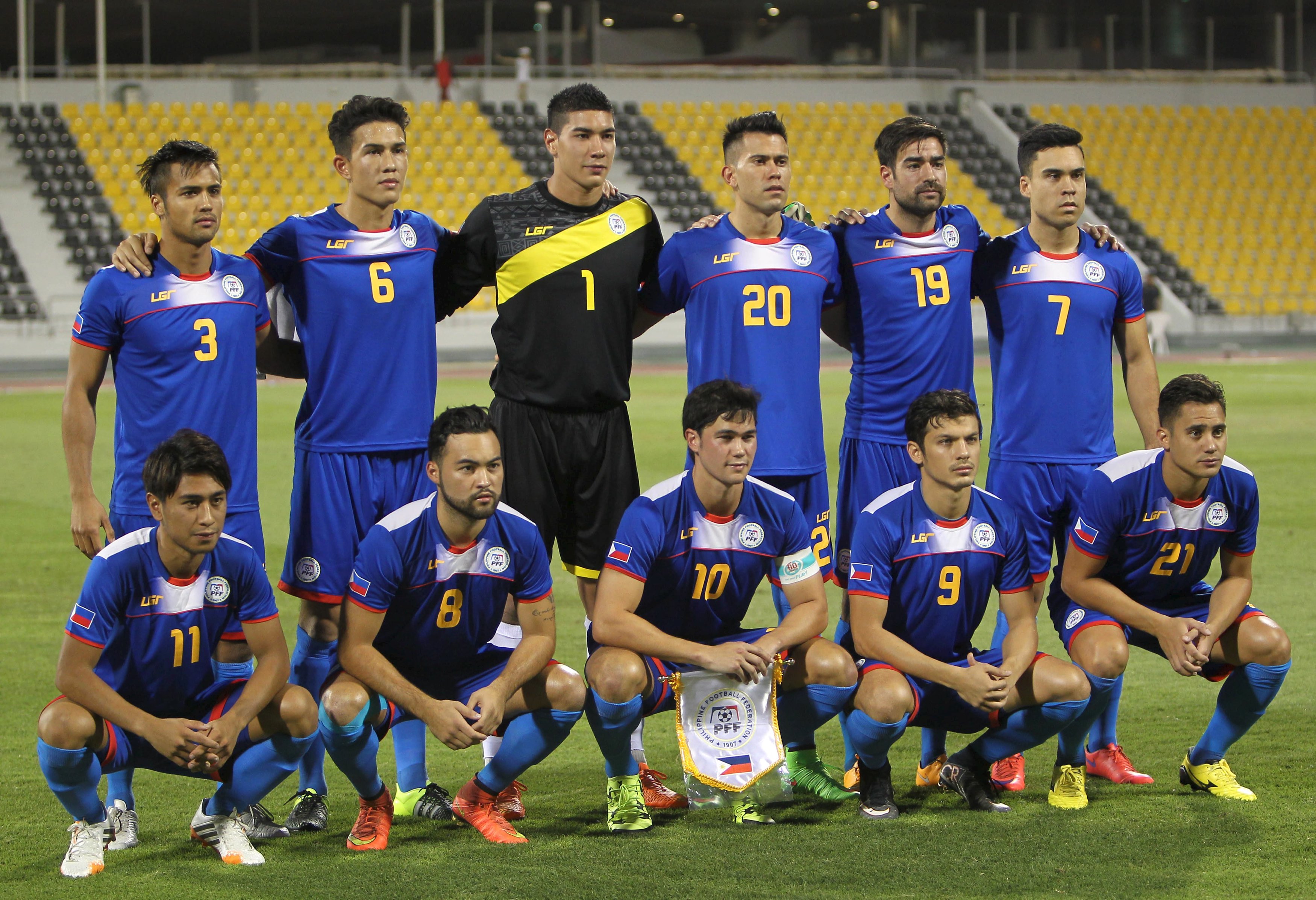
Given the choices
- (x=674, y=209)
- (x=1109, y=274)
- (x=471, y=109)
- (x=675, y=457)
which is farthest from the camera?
(x=471, y=109)

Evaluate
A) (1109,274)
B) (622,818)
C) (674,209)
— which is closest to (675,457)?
(1109,274)

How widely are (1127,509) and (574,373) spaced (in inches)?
77.0

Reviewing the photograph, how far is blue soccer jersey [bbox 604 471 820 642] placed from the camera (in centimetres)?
464

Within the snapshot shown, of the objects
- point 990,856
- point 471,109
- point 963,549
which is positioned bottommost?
point 990,856

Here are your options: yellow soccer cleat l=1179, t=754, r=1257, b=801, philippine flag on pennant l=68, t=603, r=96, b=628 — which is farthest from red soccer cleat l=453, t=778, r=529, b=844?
yellow soccer cleat l=1179, t=754, r=1257, b=801

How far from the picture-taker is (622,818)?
446 cm

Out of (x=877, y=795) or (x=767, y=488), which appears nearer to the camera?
(x=877, y=795)

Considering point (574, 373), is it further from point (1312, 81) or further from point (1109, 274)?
point (1312, 81)

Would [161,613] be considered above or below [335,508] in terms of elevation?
below

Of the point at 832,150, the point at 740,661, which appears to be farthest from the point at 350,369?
the point at 832,150

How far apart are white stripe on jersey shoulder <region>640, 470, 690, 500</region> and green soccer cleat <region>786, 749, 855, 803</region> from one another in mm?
1030

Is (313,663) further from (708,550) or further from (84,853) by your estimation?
(708,550)

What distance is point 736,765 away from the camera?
4484mm

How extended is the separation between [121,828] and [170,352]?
5.01 ft
